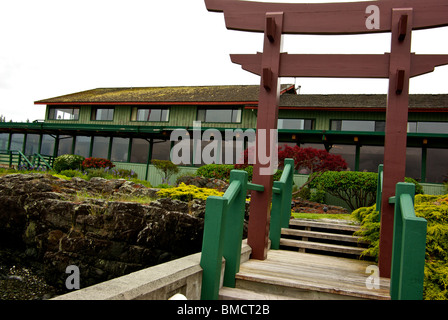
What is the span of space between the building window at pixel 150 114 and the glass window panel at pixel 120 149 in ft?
6.44

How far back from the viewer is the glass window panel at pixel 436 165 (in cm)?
1556

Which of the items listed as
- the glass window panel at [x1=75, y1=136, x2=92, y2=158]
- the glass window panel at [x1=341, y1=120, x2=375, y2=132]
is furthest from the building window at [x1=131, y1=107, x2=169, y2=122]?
the glass window panel at [x1=341, y1=120, x2=375, y2=132]

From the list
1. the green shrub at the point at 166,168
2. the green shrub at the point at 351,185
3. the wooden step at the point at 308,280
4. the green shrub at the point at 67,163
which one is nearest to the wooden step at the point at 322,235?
the wooden step at the point at 308,280

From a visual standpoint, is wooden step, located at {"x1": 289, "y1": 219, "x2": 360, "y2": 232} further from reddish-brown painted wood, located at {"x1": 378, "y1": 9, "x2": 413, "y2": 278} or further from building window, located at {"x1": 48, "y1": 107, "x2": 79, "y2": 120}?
building window, located at {"x1": 48, "y1": 107, "x2": 79, "y2": 120}

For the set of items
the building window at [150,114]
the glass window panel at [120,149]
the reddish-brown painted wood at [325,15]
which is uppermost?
the building window at [150,114]

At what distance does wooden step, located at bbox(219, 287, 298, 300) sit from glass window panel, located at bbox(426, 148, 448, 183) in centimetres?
1533

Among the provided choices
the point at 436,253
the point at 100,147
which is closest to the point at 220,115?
the point at 100,147

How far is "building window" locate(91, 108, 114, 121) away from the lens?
23.6 metres

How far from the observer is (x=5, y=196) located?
297 inches

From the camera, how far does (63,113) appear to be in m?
25.0

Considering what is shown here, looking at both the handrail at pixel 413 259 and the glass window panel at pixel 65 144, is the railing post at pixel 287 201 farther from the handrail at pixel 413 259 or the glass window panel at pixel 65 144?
the glass window panel at pixel 65 144

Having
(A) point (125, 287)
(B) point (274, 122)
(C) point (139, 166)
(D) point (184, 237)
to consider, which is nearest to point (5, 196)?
(D) point (184, 237)

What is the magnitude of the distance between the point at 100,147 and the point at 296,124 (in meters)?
12.4

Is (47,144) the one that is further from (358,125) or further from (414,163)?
(414,163)
